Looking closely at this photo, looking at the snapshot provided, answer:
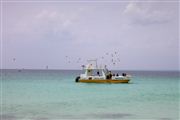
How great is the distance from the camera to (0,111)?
1880 centimetres

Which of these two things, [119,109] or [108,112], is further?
[119,109]

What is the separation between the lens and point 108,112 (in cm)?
1902

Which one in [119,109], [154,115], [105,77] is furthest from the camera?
[105,77]

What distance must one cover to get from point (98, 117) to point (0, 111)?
5.13 metres

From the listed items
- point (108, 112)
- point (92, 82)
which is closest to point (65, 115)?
point (108, 112)

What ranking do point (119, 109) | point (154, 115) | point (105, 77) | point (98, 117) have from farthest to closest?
1. point (105, 77)
2. point (119, 109)
3. point (154, 115)
4. point (98, 117)

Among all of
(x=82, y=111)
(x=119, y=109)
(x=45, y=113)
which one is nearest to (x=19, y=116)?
(x=45, y=113)

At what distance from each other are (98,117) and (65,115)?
1764mm

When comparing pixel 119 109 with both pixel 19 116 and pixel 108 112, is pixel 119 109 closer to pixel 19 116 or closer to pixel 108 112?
pixel 108 112

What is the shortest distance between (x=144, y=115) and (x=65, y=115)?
12.5 ft

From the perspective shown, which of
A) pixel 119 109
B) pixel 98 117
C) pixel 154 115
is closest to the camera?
pixel 98 117

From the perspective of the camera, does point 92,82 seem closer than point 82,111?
No

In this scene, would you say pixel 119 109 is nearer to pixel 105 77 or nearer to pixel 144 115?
pixel 144 115

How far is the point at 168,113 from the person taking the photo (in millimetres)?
19188
